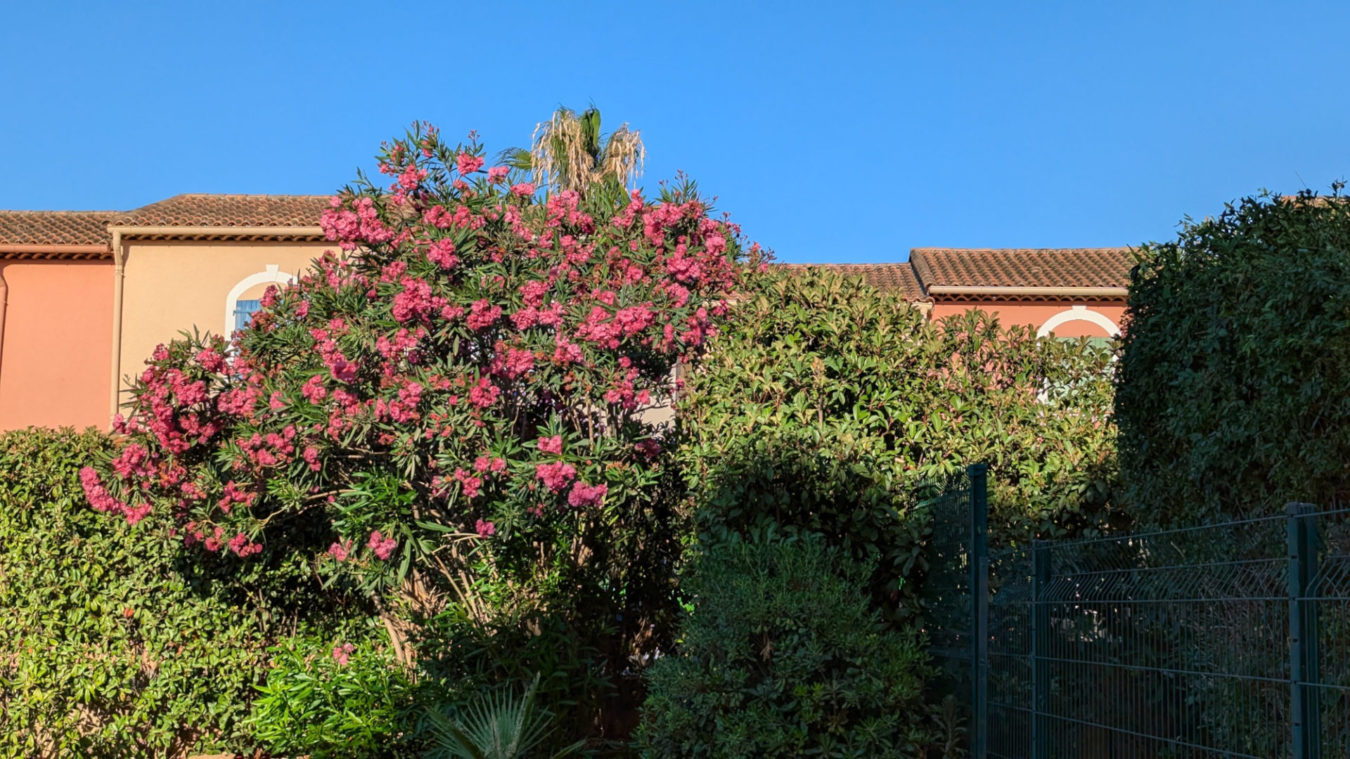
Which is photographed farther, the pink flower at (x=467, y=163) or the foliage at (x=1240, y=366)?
the pink flower at (x=467, y=163)

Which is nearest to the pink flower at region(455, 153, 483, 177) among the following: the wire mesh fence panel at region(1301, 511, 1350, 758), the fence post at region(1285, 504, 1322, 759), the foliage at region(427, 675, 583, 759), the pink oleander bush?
the pink oleander bush

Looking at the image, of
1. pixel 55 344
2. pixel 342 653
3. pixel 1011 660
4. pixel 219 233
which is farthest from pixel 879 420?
pixel 55 344

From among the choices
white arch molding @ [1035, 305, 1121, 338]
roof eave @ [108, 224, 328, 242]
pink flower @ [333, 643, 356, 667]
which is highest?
roof eave @ [108, 224, 328, 242]

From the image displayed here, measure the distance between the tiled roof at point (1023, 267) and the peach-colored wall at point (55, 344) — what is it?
15710 mm

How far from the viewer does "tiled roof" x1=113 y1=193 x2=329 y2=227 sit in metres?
23.0

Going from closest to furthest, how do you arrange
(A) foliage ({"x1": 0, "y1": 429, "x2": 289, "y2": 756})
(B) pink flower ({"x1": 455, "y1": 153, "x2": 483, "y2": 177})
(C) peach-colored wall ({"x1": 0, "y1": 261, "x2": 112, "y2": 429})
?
(B) pink flower ({"x1": 455, "y1": 153, "x2": 483, "y2": 177}) → (A) foliage ({"x1": 0, "y1": 429, "x2": 289, "y2": 756}) → (C) peach-colored wall ({"x1": 0, "y1": 261, "x2": 112, "y2": 429})

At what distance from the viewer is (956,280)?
2438 cm

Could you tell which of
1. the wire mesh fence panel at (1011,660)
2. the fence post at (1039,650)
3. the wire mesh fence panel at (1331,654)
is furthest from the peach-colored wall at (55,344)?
the wire mesh fence panel at (1331,654)

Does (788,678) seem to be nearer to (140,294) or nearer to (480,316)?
(480,316)

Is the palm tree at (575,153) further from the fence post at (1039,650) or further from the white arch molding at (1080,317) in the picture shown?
the fence post at (1039,650)

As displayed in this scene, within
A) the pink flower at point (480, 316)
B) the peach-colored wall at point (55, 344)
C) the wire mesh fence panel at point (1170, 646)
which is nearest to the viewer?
the wire mesh fence panel at point (1170, 646)

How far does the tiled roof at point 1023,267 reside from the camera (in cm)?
2431

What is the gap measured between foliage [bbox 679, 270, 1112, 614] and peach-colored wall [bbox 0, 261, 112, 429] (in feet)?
57.7

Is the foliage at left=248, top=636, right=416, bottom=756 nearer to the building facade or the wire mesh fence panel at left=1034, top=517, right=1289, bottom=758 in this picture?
the wire mesh fence panel at left=1034, top=517, right=1289, bottom=758
